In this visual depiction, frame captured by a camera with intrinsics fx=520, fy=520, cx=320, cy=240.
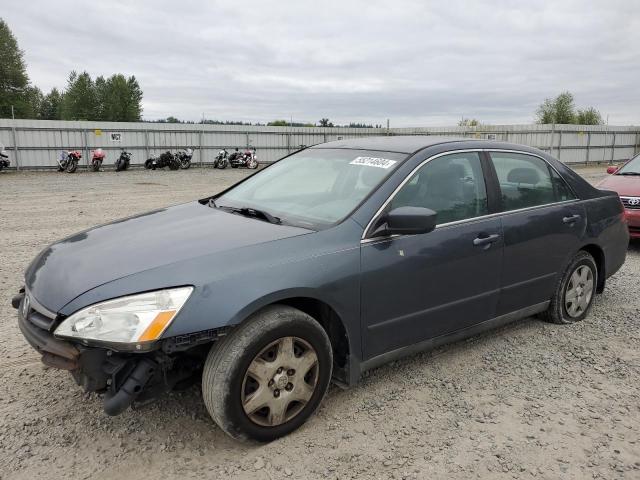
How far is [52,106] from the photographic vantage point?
326 feet

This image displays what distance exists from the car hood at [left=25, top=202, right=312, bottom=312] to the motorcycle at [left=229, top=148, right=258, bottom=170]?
2235 centimetres

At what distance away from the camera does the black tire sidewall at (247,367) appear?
253 cm

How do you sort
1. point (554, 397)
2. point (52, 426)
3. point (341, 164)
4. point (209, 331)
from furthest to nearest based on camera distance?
1. point (341, 164)
2. point (554, 397)
3. point (52, 426)
4. point (209, 331)

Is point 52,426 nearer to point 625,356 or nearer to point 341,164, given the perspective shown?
Answer: point 341,164

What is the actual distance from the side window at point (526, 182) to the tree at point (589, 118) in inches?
3092

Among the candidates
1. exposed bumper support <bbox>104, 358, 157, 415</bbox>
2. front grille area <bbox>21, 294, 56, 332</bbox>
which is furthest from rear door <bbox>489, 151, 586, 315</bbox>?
front grille area <bbox>21, 294, 56, 332</bbox>

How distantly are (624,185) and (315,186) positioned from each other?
19.9 ft

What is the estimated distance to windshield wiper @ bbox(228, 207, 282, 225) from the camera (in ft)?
10.5

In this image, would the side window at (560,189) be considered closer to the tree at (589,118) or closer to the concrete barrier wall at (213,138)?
the concrete barrier wall at (213,138)

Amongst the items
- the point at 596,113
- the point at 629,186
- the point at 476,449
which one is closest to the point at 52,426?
the point at 476,449

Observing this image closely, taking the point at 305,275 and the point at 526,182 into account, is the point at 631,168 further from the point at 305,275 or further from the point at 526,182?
the point at 305,275

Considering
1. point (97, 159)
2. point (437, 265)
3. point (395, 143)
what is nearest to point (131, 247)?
point (437, 265)

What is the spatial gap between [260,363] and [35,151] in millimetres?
22371

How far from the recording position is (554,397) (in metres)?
3.29
